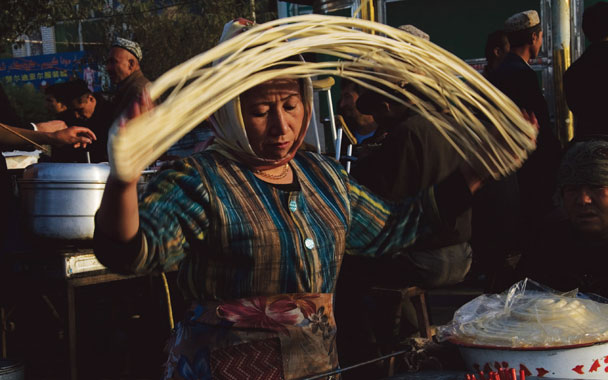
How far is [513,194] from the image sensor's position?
155 inches

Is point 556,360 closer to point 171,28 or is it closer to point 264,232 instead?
point 264,232

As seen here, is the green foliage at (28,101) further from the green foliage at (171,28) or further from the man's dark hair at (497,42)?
the man's dark hair at (497,42)

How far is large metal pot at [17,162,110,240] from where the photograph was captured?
3629 millimetres

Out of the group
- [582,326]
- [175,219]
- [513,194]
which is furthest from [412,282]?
[175,219]

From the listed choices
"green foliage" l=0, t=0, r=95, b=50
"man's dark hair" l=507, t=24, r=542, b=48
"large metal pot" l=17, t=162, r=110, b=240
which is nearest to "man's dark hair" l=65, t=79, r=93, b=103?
"large metal pot" l=17, t=162, r=110, b=240

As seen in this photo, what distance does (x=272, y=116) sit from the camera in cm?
183

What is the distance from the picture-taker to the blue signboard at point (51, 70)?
22.2 metres

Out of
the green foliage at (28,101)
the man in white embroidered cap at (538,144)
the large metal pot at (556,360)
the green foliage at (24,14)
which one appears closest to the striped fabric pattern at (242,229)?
the large metal pot at (556,360)

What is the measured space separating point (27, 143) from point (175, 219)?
2.60 metres

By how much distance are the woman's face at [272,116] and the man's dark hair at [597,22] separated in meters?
3.24

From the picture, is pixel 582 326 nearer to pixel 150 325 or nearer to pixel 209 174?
pixel 209 174

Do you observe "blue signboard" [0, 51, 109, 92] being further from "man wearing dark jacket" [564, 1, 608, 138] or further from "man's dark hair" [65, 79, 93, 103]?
"man wearing dark jacket" [564, 1, 608, 138]

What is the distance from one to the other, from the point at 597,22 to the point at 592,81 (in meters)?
0.38

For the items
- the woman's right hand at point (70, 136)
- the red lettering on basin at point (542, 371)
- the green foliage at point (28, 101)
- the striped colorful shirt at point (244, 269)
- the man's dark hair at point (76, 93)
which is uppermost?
the green foliage at point (28, 101)
